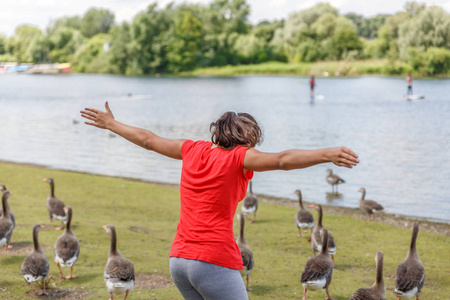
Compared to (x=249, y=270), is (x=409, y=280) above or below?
above

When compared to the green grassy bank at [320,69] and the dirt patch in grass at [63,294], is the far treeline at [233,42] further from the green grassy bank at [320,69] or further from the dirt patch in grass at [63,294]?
the dirt patch in grass at [63,294]

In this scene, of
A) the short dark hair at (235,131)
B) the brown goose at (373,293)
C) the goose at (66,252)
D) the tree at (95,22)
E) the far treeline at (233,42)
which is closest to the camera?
the short dark hair at (235,131)

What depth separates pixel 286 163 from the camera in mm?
3691

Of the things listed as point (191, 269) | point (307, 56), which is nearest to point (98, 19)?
point (307, 56)

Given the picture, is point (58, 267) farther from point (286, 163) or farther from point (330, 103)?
point (330, 103)

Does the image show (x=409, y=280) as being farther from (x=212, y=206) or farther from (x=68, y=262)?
(x=68, y=262)

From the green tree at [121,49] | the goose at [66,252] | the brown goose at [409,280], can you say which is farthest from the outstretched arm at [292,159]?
the green tree at [121,49]

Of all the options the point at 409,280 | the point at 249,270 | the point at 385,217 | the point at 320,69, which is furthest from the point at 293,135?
the point at 320,69

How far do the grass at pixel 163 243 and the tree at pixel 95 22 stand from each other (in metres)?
171

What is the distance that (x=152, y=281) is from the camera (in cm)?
937

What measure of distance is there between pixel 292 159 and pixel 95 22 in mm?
190496

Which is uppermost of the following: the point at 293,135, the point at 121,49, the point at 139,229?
the point at 121,49

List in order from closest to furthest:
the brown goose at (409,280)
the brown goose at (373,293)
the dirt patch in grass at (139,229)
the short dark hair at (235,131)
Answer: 1. the short dark hair at (235,131)
2. the brown goose at (373,293)
3. the brown goose at (409,280)
4. the dirt patch in grass at (139,229)

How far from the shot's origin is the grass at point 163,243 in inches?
362
